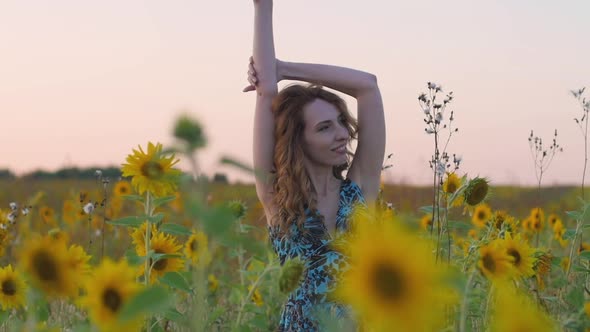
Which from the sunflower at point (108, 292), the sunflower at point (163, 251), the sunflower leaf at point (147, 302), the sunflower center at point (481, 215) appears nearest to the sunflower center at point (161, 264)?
the sunflower at point (163, 251)

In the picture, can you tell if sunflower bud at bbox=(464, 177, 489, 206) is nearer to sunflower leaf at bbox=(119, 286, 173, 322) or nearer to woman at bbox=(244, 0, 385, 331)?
woman at bbox=(244, 0, 385, 331)

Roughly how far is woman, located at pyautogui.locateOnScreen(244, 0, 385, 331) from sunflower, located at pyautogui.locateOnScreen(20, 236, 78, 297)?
166cm

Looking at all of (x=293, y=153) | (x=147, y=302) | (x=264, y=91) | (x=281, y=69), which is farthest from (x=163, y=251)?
(x=147, y=302)

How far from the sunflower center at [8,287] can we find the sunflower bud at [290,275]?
1.06 meters

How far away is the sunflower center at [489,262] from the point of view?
4.69 feet

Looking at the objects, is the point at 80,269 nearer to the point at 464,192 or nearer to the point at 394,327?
the point at 394,327

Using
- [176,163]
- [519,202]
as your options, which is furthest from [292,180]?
[519,202]

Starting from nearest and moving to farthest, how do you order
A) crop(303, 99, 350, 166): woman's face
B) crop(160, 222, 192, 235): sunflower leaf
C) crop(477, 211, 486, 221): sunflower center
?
1. crop(160, 222, 192, 235): sunflower leaf
2. crop(303, 99, 350, 166): woman's face
3. crop(477, 211, 486, 221): sunflower center

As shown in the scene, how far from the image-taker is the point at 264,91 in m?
2.96

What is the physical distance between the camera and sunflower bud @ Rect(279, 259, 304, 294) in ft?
4.07

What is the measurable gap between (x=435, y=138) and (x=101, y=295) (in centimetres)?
195

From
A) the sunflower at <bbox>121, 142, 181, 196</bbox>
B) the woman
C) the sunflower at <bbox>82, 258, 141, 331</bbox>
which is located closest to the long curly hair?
the woman

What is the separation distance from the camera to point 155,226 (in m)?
2.31

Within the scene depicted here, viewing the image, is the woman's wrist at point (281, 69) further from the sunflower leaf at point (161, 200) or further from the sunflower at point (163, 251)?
the sunflower leaf at point (161, 200)
